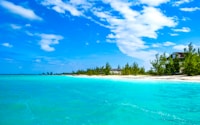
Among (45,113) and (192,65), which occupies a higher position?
(192,65)

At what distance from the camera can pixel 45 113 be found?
1559cm

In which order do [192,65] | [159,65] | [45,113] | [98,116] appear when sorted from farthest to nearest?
[159,65], [192,65], [45,113], [98,116]

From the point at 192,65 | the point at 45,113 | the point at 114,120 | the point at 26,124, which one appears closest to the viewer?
the point at 26,124

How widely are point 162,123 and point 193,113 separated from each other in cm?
353

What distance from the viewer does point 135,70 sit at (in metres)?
96.6

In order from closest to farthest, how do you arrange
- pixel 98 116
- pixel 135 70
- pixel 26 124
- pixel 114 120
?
pixel 26 124
pixel 114 120
pixel 98 116
pixel 135 70

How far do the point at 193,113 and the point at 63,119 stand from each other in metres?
6.98

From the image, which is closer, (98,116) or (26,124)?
(26,124)

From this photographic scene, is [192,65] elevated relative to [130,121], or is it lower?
elevated

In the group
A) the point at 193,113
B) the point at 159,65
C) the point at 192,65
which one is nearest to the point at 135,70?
the point at 159,65

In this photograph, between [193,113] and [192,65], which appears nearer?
[193,113]

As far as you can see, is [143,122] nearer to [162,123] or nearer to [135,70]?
[162,123]

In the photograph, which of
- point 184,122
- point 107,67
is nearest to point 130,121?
point 184,122

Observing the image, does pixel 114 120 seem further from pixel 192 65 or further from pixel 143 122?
pixel 192 65
